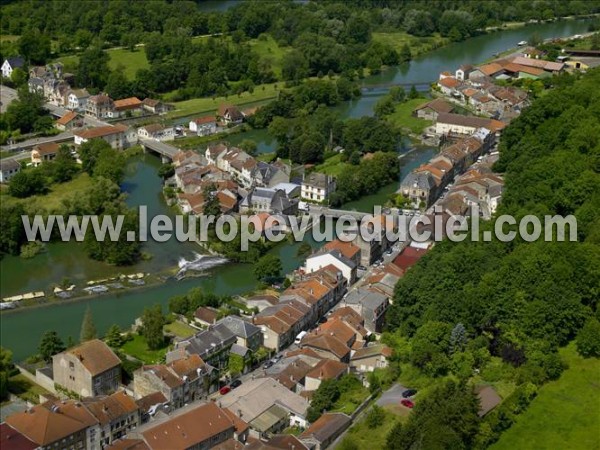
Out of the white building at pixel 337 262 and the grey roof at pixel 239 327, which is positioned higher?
the grey roof at pixel 239 327

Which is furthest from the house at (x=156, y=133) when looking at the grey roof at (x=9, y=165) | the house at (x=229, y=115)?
Result: the grey roof at (x=9, y=165)

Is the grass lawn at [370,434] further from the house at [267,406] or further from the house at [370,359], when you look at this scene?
the house at [370,359]

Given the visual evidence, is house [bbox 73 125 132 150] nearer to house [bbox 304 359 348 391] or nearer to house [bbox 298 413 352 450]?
house [bbox 304 359 348 391]

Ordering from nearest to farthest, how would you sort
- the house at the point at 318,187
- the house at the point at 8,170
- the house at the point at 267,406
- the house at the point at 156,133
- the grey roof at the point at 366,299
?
the house at the point at 267,406 → the grey roof at the point at 366,299 → the house at the point at 318,187 → the house at the point at 8,170 → the house at the point at 156,133

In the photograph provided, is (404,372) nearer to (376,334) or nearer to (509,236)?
(376,334)

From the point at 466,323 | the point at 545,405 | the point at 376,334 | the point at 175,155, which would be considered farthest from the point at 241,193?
the point at 545,405

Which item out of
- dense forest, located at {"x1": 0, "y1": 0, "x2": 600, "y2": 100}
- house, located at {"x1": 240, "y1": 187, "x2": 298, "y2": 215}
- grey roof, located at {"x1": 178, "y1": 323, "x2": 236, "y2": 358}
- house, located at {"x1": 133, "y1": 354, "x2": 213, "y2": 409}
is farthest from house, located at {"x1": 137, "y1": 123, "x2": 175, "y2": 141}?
house, located at {"x1": 133, "y1": 354, "x2": 213, "y2": 409}
